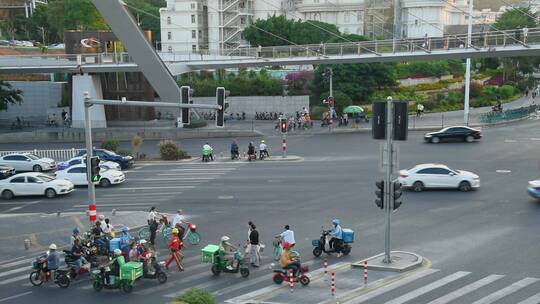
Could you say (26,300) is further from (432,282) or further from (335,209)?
(335,209)

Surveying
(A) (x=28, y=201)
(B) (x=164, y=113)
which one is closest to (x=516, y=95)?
(B) (x=164, y=113)

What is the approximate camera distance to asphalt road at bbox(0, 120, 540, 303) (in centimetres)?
1925

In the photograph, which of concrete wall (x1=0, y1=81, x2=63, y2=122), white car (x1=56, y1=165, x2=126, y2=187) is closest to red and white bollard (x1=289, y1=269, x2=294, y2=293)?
white car (x1=56, y1=165, x2=126, y2=187)

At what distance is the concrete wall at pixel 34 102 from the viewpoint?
73625mm

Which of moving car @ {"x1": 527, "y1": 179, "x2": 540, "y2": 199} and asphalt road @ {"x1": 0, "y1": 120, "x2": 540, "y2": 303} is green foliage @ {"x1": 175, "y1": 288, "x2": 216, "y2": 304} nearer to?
asphalt road @ {"x1": 0, "y1": 120, "x2": 540, "y2": 303}

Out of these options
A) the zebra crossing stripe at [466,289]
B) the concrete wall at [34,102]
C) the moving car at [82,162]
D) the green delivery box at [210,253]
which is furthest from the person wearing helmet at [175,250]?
the concrete wall at [34,102]

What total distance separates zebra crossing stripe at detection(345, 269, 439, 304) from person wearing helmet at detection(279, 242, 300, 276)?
211 cm

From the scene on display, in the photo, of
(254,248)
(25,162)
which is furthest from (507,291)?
(25,162)

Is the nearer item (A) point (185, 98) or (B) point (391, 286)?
(B) point (391, 286)

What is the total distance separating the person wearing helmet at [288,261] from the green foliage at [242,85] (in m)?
54.5

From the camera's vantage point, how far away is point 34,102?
246 ft

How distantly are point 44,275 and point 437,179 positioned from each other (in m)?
18.8

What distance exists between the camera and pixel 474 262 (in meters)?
20.0

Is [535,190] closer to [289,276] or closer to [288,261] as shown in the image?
[288,261]
